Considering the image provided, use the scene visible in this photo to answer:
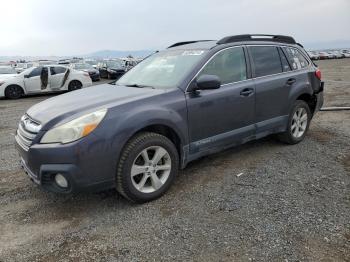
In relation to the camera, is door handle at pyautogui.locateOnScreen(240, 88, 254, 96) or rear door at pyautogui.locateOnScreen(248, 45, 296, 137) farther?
rear door at pyautogui.locateOnScreen(248, 45, 296, 137)

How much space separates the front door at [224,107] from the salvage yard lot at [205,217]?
1.56 feet

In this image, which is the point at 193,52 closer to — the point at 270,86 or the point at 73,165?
the point at 270,86

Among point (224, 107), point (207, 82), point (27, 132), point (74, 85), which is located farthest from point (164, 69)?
point (74, 85)

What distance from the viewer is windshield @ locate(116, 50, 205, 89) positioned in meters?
4.46

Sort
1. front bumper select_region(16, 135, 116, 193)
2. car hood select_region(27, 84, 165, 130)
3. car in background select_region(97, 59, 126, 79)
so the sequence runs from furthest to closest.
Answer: car in background select_region(97, 59, 126, 79)
car hood select_region(27, 84, 165, 130)
front bumper select_region(16, 135, 116, 193)

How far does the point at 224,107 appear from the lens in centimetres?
457

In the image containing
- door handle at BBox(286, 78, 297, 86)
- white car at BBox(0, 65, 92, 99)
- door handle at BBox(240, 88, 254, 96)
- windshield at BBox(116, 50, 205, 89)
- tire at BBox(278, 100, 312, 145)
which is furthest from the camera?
white car at BBox(0, 65, 92, 99)

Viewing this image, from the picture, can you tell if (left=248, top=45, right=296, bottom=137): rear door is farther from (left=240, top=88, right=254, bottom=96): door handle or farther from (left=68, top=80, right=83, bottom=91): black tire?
(left=68, top=80, right=83, bottom=91): black tire

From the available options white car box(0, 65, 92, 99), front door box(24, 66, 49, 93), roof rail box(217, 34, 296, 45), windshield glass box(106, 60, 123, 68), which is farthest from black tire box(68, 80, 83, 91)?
roof rail box(217, 34, 296, 45)

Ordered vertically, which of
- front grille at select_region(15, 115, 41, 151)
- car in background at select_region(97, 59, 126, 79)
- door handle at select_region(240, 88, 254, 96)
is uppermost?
door handle at select_region(240, 88, 254, 96)

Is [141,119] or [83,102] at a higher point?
[83,102]

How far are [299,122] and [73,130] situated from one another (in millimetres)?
3867

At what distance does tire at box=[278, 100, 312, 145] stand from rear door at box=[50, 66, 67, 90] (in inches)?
527

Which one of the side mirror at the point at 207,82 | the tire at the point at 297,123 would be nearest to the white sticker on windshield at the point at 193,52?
the side mirror at the point at 207,82
